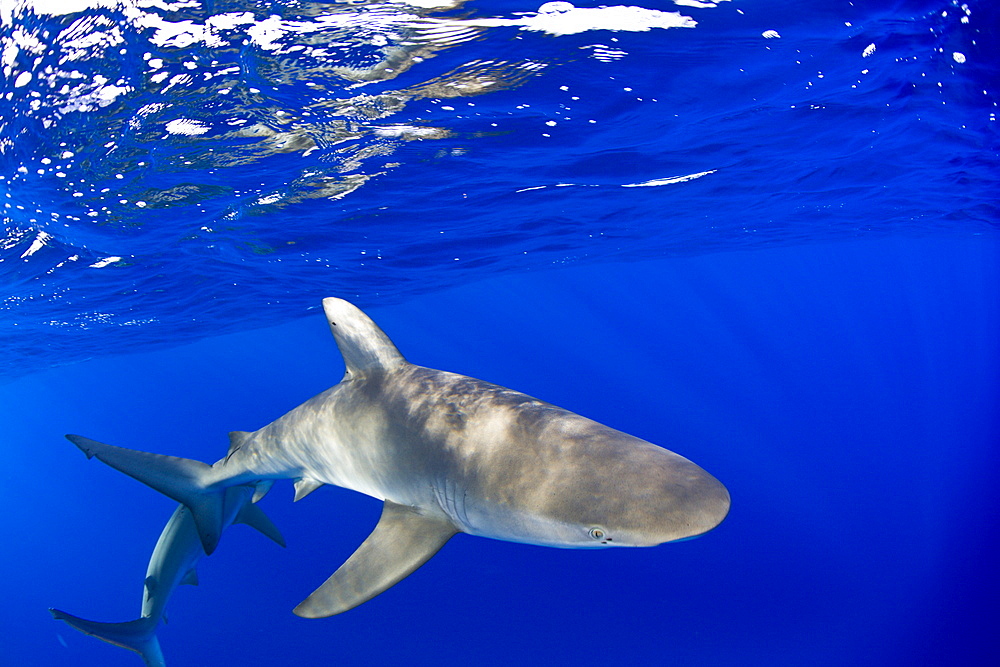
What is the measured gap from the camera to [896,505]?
95.7 ft

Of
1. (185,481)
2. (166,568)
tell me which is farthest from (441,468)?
(166,568)

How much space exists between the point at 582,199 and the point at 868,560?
2046cm

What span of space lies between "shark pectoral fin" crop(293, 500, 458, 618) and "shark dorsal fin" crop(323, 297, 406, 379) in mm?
1211

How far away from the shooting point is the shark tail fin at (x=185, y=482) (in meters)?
4.76

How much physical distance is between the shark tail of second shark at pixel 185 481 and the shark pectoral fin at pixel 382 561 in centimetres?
256

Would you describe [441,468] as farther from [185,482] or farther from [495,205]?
[495,205]

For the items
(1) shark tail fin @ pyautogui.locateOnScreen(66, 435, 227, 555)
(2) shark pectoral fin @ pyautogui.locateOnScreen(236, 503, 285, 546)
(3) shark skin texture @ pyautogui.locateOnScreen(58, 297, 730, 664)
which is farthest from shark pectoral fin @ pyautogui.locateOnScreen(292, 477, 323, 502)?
(2) shark pectoral fin @ pyautogui.locateOnScreen(236, 503, 285, 546)

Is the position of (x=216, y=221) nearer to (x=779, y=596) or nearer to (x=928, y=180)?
(x=928, y=180)

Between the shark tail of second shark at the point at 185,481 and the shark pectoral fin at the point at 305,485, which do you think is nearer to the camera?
the shark pectoral fin at the point at 305,485

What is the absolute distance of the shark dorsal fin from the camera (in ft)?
13.7

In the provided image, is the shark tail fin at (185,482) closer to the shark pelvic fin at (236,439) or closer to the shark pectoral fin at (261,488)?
the shark pelvic fin at (236,439)

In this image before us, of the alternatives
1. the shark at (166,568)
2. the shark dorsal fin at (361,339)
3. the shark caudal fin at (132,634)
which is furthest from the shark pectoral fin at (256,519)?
the shark dorsal fin at (361,339)

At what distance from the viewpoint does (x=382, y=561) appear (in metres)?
3.13

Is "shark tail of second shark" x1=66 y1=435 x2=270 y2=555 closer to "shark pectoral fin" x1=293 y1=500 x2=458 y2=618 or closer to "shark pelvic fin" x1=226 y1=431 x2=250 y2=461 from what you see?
"shark pelvic fin" x1=226 y1=431 x2=250 y2=461
